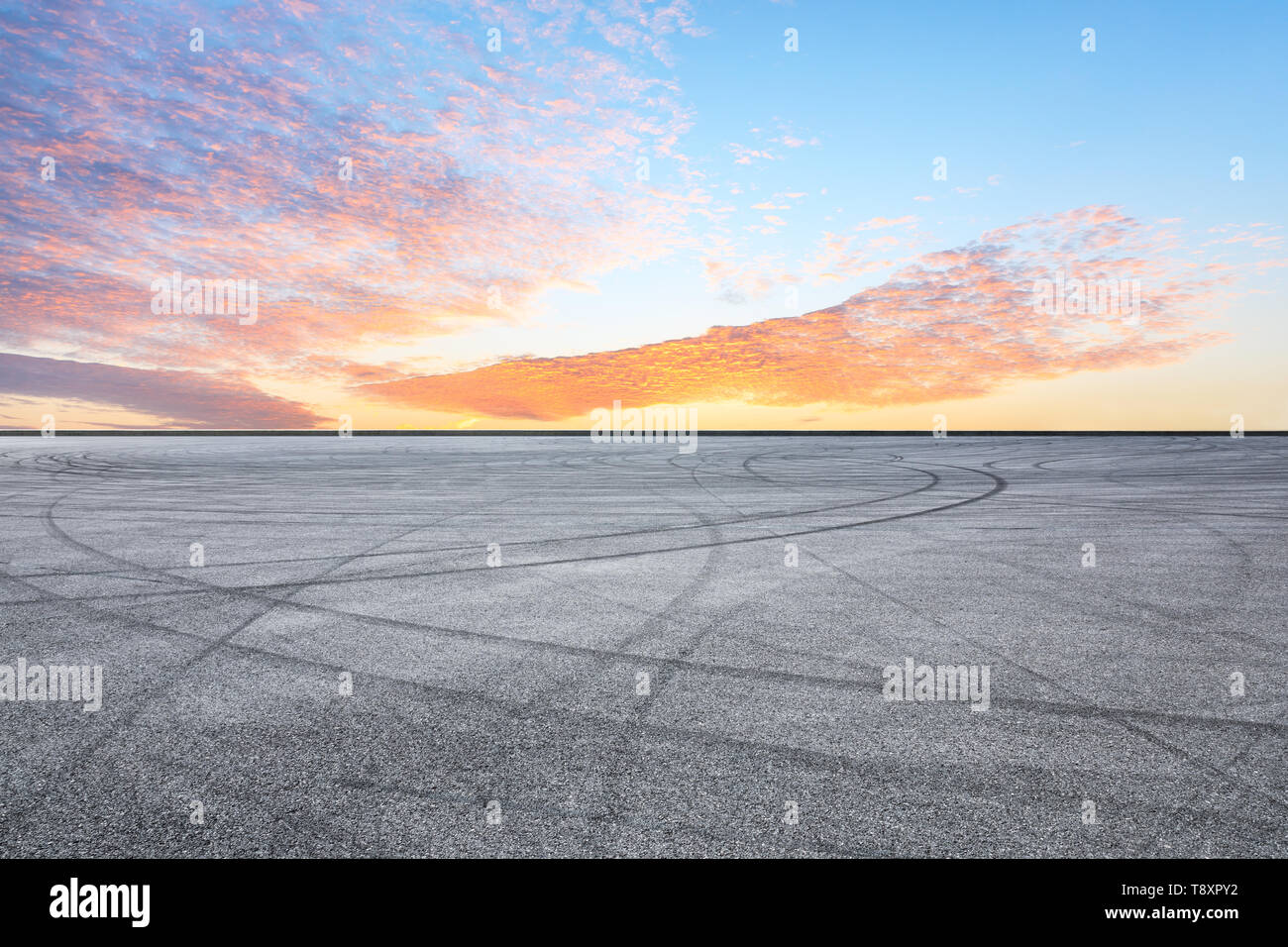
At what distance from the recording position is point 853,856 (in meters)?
3.22

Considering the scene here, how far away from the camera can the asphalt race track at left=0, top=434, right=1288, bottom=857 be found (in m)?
3.47

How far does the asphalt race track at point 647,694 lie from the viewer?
11.4 ft

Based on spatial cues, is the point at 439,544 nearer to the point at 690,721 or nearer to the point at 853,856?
the point at 690,721

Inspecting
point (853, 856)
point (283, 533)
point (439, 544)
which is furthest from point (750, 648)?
point (283, 533)

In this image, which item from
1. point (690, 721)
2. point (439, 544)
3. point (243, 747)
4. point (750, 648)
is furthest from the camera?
point (439, 544)

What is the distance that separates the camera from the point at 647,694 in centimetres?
511

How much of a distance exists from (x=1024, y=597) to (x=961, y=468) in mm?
20725

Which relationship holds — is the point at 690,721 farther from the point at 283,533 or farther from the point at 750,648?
the point at 283,533

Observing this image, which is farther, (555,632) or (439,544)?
(439,544)

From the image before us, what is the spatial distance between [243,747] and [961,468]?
2687 cm

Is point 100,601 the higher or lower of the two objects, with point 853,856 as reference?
higher
